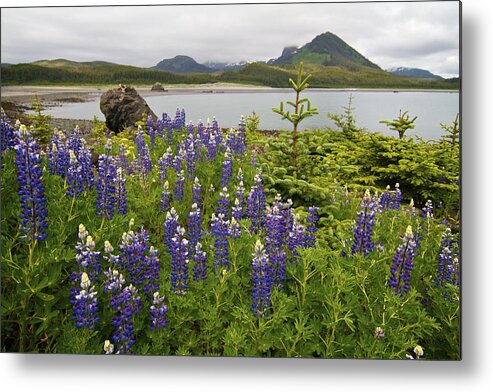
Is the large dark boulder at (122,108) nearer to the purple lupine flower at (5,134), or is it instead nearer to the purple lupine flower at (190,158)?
the purple lupine flower at (190,158)

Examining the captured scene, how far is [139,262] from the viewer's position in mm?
2967

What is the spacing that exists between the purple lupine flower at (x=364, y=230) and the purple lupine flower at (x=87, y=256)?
155 centimetres

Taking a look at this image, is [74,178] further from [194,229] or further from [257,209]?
[257,209]

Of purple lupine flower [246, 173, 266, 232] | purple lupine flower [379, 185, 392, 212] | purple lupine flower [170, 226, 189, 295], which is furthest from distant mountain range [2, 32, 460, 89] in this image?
purple lupine flower [170, 226, 189, 295]

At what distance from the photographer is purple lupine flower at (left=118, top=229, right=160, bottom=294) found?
9.48 ft

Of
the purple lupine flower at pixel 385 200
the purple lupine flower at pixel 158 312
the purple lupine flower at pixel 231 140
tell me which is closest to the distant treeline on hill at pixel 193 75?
the purple lupine flower at pixel 231 140

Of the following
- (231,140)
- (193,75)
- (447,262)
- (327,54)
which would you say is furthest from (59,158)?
(447,262)

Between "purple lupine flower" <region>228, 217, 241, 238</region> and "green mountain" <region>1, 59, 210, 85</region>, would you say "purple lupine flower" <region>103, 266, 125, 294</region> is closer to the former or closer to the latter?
"purple lupine flower" <region>228, 217, 241, 238</region>

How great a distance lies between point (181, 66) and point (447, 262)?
2.29m

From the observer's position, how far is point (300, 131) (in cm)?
374

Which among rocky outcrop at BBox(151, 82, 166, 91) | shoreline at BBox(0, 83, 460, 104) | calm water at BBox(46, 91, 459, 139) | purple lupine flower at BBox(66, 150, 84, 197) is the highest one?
rocky outcrop at BBox(151, 82, 166, 91)

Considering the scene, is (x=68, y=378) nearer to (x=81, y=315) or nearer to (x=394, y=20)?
(x=81, y=315)

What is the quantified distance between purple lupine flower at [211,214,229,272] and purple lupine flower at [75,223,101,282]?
2.27ft

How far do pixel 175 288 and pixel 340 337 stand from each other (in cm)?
106
